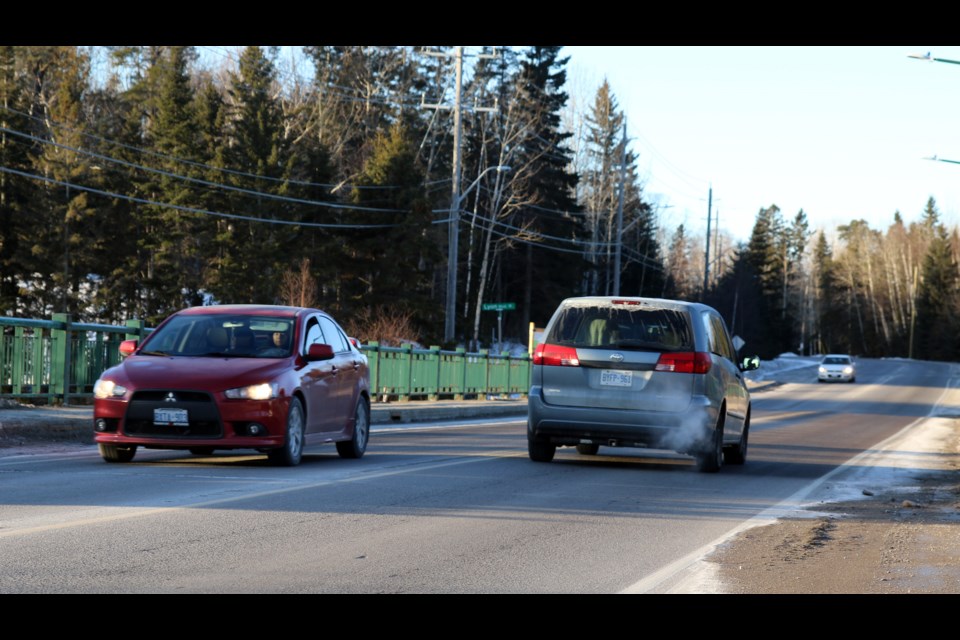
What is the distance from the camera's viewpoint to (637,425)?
48.9 feet

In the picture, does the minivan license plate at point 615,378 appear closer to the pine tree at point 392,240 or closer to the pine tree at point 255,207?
the pine tree at point 255,207

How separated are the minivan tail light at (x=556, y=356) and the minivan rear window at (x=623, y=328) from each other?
3.3 inches

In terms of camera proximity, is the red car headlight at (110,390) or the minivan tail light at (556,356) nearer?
the red car headlight at (110,390)

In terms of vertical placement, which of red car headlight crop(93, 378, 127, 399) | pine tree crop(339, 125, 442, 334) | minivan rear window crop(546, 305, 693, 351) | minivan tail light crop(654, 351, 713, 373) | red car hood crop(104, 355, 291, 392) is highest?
pine tree crop(339, 125, 442, 334)

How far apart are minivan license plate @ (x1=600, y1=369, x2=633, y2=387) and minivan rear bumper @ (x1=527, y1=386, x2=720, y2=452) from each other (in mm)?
294

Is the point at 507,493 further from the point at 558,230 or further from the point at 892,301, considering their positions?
the point at 892,301

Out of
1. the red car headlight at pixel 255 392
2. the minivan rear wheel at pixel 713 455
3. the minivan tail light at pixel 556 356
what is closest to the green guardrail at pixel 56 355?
the red car headlight at pixel 255 392

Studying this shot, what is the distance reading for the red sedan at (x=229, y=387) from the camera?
43.6ft

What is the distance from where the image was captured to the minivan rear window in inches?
595

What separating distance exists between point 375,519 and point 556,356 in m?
5.55

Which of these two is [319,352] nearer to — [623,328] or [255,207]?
[623,328]

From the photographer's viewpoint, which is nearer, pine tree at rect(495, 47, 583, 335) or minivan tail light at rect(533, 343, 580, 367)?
minivan tail light at rect(533, 343, 580, 367)

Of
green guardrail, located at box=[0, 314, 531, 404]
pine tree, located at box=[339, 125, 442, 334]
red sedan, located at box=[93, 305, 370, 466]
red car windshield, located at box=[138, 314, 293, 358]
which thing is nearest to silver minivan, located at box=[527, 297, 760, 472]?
red sedan, located at box=[93, 305, 370, 466]

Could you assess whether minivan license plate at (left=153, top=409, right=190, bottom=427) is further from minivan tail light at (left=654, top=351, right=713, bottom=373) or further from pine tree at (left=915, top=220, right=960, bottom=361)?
pine tree at (left=915, top=220, right=960, bottom=361)
